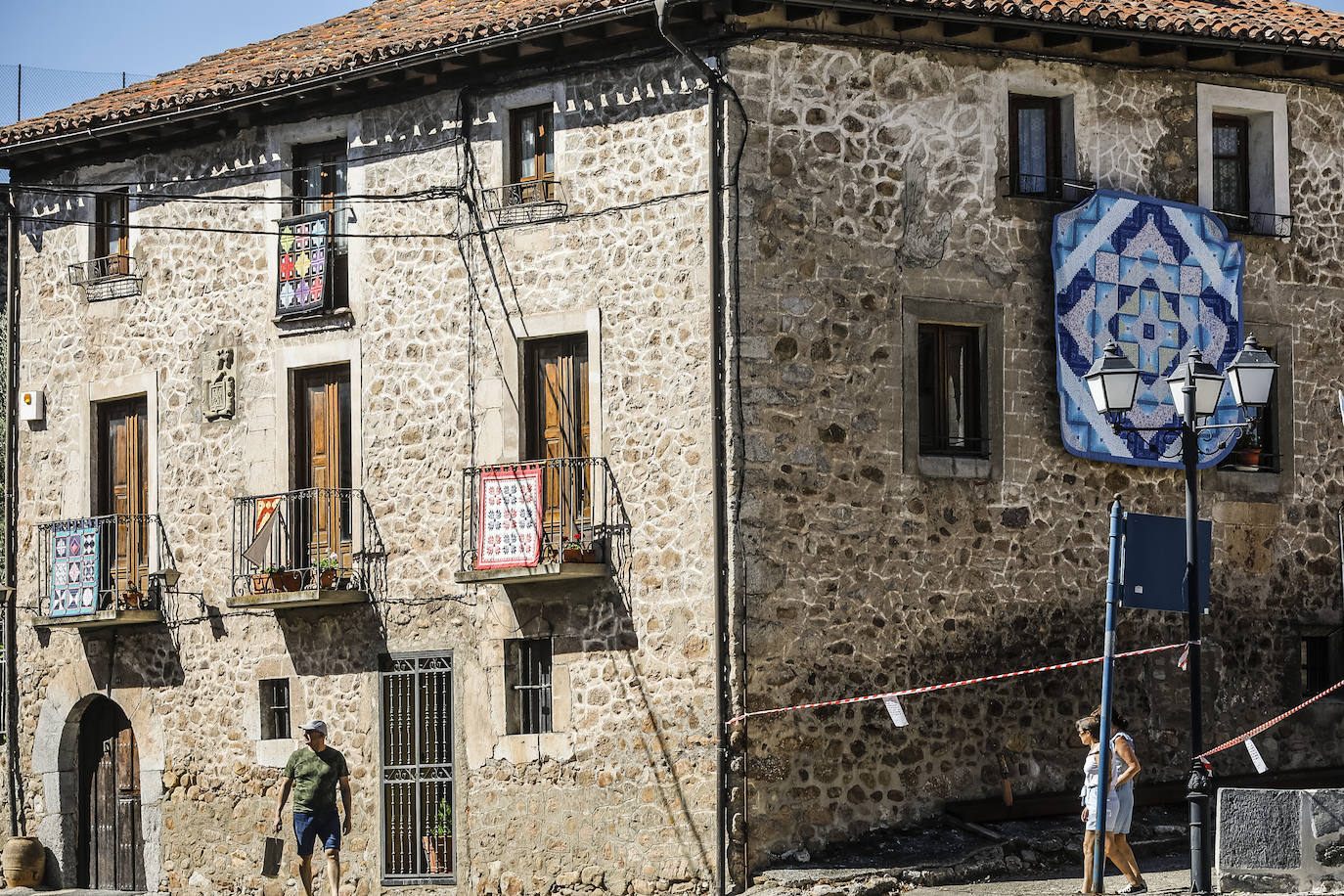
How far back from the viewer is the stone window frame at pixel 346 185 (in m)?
21.8

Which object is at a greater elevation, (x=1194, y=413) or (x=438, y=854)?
(x=1194, y=413)

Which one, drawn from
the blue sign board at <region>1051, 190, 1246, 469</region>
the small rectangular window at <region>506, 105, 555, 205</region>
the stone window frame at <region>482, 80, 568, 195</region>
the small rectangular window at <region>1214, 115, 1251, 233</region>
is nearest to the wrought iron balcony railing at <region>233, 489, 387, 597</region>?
the small rectangular window at <region>506, 105, 555, 205</region>

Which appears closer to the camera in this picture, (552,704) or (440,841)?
(552,704)

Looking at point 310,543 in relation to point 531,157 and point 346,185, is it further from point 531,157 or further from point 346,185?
point 531,157

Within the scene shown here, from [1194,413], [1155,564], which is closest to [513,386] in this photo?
[1194,413]

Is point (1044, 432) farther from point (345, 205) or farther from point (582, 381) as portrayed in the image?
point (345, 205)

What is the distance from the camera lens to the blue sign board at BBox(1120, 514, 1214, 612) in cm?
1500

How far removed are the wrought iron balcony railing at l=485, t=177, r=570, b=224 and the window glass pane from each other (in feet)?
14.4

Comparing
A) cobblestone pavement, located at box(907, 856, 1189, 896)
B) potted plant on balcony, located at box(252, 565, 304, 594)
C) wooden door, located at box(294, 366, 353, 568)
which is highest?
wooden door, located at box(294, 366, 353, 568)

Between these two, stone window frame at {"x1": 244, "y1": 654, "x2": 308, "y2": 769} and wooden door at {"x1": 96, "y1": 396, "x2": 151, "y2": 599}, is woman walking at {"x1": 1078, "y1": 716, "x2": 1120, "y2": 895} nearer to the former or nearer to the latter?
stone window frame at {"x1": 244, "y1": 654, "x2": 308, "y2": 769}

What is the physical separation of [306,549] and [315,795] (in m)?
3.70

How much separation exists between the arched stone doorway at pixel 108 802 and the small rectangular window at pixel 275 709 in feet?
7.26

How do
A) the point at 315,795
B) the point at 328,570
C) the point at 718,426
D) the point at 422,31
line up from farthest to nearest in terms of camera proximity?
the point at 328,570 → the point at 422,31 → the point at 718,426 → the point at 315,795

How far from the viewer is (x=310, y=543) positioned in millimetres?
21828
